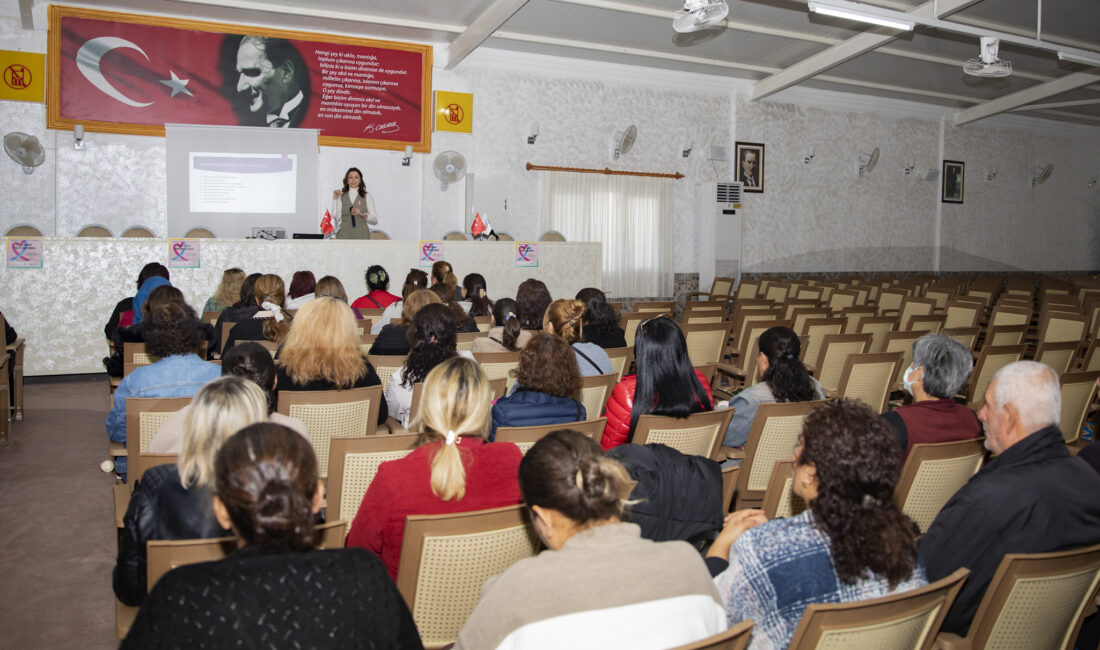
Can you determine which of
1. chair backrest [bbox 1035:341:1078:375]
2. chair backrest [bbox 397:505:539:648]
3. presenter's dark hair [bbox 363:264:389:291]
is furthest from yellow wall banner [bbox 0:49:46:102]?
chair backrest [bbox 1035:341:1078:375]

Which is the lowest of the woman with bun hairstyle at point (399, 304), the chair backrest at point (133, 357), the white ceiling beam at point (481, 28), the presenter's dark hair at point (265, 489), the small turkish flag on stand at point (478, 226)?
the chair backrest at point (133, 357)

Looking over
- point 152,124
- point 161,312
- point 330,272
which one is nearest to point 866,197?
point 330,272

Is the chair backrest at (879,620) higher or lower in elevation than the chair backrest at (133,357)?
lower

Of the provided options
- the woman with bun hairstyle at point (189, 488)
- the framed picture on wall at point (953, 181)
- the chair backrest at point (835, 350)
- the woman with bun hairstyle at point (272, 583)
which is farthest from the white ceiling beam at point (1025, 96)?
the woman with bun hairstyle at point (272, 583)

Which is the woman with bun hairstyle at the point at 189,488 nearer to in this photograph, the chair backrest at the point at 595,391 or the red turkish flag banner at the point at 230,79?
the chair backrest at the point at 595,391

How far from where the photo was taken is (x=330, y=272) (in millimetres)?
8484

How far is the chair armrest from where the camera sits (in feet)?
6.17

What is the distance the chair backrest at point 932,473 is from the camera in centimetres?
259

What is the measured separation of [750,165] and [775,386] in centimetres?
1100

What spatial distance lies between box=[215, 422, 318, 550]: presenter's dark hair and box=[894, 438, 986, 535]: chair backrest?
75.4 inches

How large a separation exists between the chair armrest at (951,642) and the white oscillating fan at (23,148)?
1040 cm

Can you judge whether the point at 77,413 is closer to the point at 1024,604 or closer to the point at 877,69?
the point at 1024,604

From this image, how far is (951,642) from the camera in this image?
190 centimetres

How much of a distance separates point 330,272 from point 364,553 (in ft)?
24.3
